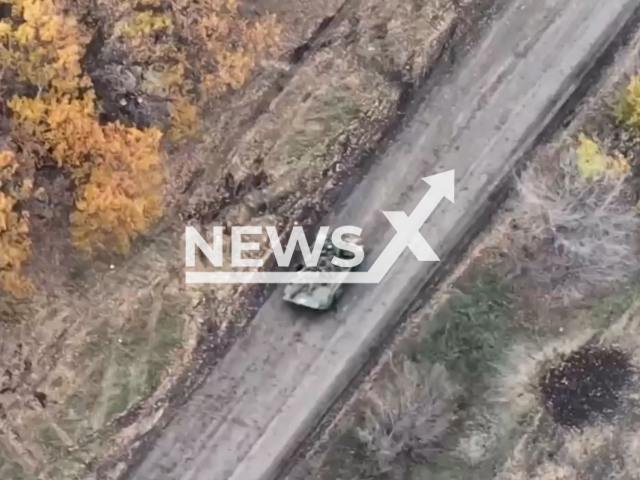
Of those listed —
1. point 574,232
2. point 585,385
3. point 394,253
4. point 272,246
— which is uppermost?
point 272,246

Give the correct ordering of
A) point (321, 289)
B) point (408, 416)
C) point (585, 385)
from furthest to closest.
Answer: point (321, 289) → point (585, 385) → point (408, 416)

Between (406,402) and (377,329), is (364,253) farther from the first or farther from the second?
(406,402)

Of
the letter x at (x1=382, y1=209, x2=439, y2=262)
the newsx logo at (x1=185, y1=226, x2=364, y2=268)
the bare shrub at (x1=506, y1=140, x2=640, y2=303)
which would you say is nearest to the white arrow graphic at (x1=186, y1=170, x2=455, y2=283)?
the letter x at (x1=382, y1=209, x2=439, y2=262)

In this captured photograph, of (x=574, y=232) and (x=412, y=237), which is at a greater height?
(x=412, y=237)

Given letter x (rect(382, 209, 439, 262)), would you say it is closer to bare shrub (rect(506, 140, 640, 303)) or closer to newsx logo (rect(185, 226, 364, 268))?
newsx logo (rect(185, 226, 364, 268))

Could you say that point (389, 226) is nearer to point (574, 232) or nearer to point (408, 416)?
point (574, 232)

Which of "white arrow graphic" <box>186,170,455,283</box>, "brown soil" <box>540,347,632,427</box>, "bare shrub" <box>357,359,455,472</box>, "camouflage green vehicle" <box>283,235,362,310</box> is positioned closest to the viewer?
"bare shrub" <box>357,359,455,472</box>

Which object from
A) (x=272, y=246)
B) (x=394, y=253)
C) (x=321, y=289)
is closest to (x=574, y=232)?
(x=394, y=253)
